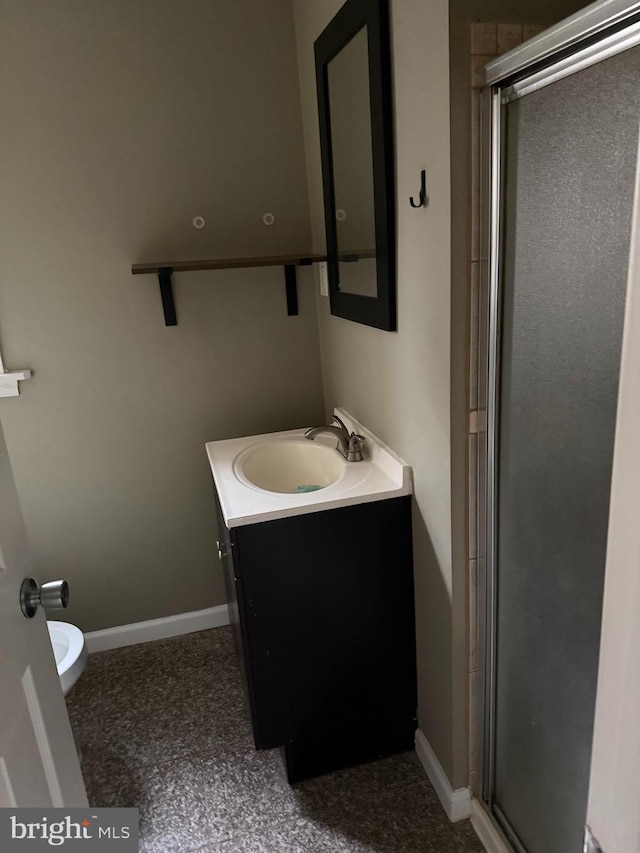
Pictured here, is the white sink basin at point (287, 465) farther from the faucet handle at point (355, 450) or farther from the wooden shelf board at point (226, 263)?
the wooden shelf board at point (226, 263)

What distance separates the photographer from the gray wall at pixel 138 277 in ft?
6.30

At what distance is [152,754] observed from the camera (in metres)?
1.89

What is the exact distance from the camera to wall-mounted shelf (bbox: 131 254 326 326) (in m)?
1.97

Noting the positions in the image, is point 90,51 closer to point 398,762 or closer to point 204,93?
point 204,93

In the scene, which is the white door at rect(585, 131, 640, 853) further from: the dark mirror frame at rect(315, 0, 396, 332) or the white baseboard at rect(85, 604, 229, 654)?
the white baseboard at rect(85, 604, 229, 654)

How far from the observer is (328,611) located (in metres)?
1.60

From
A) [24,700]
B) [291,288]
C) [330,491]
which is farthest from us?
[291,288]

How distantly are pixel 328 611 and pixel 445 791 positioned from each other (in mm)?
571

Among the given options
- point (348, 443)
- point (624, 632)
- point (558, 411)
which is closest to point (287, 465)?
point (348, 443)

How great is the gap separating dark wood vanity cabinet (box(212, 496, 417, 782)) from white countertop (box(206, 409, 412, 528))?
3 centimetres

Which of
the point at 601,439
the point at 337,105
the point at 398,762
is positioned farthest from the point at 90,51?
the point at 398,762

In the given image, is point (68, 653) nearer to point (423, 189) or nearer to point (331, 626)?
point (331, 626)

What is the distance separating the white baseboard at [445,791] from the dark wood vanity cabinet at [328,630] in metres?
0.10

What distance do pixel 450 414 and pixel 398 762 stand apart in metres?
1.13
